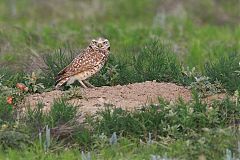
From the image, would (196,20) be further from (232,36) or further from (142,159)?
(142,159)

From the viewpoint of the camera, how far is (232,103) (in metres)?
10.0

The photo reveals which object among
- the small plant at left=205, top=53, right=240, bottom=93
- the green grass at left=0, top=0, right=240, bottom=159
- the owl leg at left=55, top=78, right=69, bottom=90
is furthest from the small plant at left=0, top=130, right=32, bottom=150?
the small plant at left=205, top=53, right=240, bottom=93

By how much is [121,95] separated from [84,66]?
2.36 ft

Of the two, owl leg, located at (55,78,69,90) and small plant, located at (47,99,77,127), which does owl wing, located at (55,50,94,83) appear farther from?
small plant, located at (47,99,77,127)

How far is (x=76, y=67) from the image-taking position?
11.3 metres

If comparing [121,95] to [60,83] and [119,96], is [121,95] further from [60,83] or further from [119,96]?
[60,83]

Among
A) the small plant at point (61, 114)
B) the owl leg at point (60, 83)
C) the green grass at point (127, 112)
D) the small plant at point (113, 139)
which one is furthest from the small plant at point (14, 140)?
the owl leg at point (60, 83)

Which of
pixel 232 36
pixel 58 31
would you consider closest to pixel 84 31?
pixel 58 31

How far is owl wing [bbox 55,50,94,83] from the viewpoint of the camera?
37.1 feet

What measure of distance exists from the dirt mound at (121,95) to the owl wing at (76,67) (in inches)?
11.0

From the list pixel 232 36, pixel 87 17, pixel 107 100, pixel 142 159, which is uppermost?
pixel 87 17

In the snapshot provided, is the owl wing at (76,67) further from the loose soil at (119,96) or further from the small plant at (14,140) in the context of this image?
the small plant at (14,140)

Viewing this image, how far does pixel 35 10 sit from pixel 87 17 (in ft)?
6.07

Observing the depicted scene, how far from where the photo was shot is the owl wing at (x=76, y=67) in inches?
445
